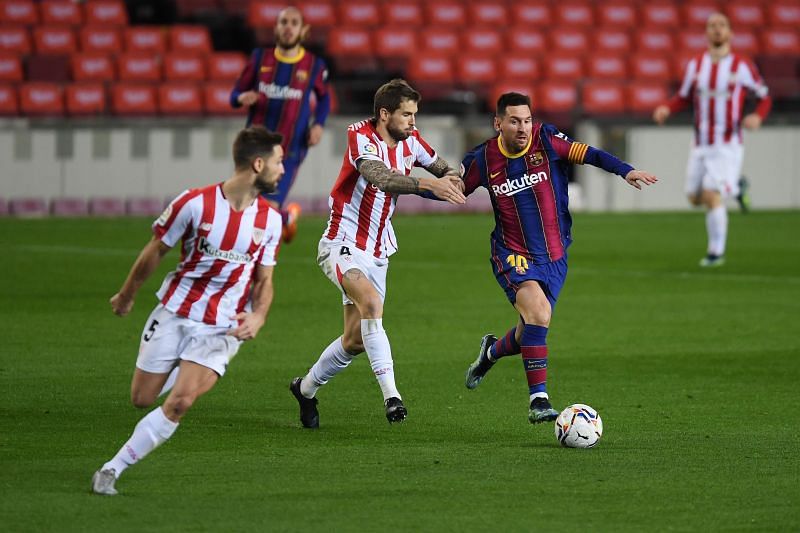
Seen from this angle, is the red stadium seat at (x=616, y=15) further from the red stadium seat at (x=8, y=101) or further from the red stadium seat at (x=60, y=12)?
the red stadium seat at (x=8, y=101)

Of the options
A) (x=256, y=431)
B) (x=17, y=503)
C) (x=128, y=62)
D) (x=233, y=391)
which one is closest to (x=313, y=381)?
(x=256, y=431)

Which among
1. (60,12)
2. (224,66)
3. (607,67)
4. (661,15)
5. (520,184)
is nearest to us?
(520,184)

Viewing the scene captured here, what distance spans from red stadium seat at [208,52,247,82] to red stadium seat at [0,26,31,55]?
2.86 meters

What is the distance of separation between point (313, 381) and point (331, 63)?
695 inches

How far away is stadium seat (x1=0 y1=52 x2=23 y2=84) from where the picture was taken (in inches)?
888

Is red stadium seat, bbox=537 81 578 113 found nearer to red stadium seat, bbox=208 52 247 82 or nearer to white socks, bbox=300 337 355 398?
red stadium seat, bbox=208 52 247 82

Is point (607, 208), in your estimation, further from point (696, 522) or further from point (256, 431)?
point (696, 522)

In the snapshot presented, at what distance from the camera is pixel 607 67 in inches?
1037

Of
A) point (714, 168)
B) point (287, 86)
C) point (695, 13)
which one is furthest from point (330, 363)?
point (695, 13)

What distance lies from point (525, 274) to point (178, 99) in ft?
51.1

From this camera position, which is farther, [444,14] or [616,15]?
[616,15]

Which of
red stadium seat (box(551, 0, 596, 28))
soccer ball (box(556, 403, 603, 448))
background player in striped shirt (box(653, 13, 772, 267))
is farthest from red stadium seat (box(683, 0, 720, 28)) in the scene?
soccer ball (box(556, 403, 603, 448))

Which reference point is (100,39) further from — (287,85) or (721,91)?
(721,91)

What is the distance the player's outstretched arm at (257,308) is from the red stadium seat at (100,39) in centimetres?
1810
